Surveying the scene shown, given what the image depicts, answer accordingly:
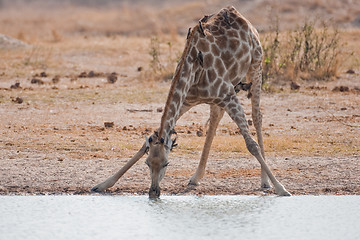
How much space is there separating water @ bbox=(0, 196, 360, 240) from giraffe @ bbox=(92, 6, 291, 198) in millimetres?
344

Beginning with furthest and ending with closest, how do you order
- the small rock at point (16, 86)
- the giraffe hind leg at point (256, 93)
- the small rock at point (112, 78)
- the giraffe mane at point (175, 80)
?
the small rock at point (112, 78) < the small rock at point (16, 86) < the giraffe hind leg at point (256, 93) < the giraffe mane at point (175, 80)

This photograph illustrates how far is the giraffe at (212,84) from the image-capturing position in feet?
22.8

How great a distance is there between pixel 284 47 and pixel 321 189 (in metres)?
9.67

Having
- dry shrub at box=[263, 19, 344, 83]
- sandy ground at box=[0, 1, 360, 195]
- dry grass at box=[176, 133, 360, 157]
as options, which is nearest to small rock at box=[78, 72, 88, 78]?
sandy ground at box=[0, 1, 360, 195]

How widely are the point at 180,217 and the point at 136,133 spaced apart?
14.7ft

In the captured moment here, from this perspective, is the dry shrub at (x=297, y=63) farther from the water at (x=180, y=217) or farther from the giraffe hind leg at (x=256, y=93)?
the water at (x=180, y=217)

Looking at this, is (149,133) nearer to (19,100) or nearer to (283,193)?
(19,100)

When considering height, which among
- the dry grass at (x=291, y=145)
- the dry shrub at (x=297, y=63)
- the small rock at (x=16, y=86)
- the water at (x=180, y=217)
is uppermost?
the dry shrub at (x=297, y=63)

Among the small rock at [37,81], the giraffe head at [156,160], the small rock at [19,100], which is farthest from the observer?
the small rock at [37,81]

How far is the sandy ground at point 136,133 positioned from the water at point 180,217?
1.47 ft

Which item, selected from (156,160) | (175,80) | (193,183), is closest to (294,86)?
(193,183)

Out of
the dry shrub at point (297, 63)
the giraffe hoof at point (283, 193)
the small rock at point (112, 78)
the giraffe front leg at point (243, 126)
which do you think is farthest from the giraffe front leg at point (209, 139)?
the small rock at point (112, 78)

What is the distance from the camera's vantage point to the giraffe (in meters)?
6.95

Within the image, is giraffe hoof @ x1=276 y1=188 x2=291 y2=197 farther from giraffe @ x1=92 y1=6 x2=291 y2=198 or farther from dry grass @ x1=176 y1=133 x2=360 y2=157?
dry grass @ x1=176 y1=133 x2=360 y2=157
